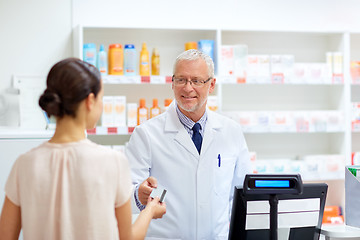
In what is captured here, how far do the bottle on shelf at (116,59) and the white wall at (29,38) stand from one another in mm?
472

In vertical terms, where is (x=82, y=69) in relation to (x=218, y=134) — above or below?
above

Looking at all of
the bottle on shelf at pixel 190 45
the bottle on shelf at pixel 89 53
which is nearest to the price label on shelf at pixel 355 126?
the bottle on shelf at pixel 190 45

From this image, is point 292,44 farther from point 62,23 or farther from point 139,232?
point 139,232

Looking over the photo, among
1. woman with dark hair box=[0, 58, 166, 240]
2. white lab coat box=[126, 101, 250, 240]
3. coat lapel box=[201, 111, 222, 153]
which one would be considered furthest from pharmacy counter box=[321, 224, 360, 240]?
woman with dark hair box=[0, 58, 166, 240]

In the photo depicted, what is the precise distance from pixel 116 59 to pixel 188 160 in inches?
69.4

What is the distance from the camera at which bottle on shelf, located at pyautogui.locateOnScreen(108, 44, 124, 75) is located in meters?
3.76

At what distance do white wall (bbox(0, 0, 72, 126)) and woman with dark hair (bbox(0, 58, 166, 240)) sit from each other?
109 inches

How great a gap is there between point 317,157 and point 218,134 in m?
2.09

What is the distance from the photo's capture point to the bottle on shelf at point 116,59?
3.76 metres

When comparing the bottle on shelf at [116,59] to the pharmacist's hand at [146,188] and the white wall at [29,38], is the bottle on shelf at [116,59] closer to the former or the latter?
the white wall at [29,38]

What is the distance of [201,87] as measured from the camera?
2225mm

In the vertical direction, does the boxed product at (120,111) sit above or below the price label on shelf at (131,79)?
below

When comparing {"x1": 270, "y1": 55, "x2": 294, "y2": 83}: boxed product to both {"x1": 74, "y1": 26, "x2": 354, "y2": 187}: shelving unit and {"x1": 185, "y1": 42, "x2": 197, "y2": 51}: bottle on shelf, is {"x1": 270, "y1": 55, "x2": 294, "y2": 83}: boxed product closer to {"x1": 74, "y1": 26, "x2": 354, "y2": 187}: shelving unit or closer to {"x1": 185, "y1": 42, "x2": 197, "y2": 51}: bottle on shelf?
{"x1": 74, "y1": 26, "x2": 354, "y2": 187}: shelving unit

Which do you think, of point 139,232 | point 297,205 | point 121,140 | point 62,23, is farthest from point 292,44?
point 139,232
